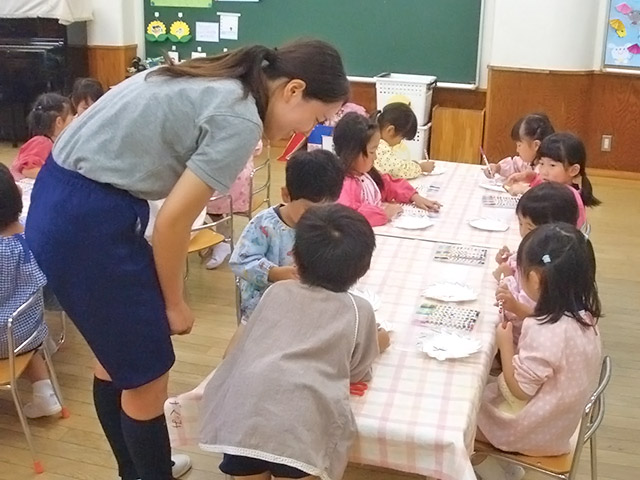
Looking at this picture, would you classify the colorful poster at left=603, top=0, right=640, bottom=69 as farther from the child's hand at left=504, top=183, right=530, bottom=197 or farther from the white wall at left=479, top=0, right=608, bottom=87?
the child's hand at left=504, top=183, right=530, bottom=197

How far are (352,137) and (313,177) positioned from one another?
724 mm

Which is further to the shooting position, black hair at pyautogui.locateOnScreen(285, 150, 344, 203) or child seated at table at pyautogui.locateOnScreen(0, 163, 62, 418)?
child seated at table at pyautogui.locateOnScreen(0, 163, 62, 418)

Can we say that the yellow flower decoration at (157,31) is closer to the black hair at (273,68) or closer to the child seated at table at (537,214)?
the child seated at table at (537,214)

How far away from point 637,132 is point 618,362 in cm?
334

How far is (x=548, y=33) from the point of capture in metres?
5.68

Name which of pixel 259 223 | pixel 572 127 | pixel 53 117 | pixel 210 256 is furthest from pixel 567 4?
Answer: pixel 259 223

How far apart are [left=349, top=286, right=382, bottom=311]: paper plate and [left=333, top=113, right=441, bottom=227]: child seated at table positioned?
2.05 ft

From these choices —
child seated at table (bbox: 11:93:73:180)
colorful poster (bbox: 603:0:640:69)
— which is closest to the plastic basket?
colorful poster (bbox: 603:0:640:69)

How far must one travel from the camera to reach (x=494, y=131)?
6.00 m

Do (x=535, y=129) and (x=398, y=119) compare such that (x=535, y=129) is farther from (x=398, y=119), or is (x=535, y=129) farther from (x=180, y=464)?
(x=180, y=464)

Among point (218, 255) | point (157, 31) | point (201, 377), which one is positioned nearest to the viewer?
point (201, 377)

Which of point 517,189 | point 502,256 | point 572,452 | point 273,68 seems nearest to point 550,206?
point 502,256

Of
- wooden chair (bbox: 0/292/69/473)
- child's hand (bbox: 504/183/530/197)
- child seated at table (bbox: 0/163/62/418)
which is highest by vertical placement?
child's hand (bbox: 504/183/530/197)

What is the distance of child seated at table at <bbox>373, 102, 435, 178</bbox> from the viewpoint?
135 inches
